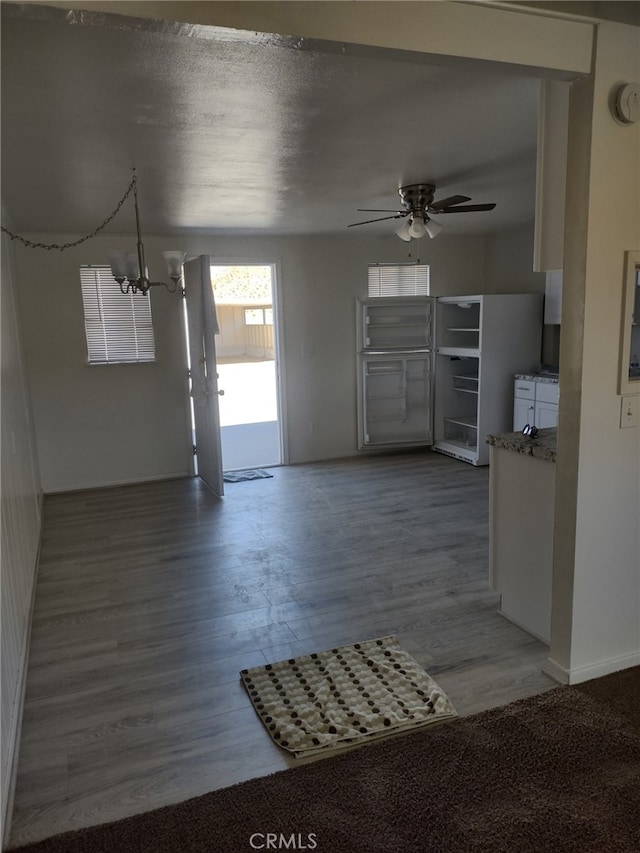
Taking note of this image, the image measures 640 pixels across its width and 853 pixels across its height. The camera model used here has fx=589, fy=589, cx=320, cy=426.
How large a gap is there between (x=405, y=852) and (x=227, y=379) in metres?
10.3

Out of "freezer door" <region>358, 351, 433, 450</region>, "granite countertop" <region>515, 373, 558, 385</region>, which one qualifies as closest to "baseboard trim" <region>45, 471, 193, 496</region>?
"freezer door" <region>358, 351, 433, 450</region>

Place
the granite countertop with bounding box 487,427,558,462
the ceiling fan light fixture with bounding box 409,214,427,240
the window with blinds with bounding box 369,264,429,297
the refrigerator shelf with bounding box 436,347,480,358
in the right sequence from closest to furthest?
the granite countertop with bounding box 487,427,558,462, the ceiling fan light fixture with bounding box 409,214,427,240, the refrigerator shelf with bounding box 436,347,480,358, the window with blinds with bounding box 369,264,429,297

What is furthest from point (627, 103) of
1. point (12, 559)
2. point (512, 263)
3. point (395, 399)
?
point (395, 399)

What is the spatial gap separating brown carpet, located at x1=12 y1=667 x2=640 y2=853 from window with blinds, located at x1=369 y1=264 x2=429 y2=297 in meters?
5.05

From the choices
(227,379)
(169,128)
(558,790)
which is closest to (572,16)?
(169,128)

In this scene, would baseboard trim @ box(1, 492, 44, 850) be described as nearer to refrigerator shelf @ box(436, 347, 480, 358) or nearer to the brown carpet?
the brown carpet

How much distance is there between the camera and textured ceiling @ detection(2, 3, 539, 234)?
181 centimetres

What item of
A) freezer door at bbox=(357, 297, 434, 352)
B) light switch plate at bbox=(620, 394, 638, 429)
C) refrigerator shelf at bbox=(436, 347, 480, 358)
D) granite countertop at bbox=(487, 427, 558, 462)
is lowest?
granite countertop at bbox=(487, 427, 558, 462)

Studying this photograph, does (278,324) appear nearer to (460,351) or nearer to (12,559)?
(460,351)

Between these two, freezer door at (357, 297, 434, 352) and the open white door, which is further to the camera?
freezer door at (357, 297, 434, 352)

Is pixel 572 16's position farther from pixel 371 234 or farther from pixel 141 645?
pixel 371 234

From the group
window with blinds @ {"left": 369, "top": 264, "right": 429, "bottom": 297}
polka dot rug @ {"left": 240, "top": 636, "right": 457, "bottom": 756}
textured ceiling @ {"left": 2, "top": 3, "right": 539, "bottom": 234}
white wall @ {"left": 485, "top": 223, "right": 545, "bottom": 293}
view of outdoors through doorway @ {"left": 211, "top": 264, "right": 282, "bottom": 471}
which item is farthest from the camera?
view of outdoors through doorway @ {"left": 211, "top": 264, "right": 282, "bottom": 471}

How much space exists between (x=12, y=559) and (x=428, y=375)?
497 centimetres

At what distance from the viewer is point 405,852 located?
168cm
